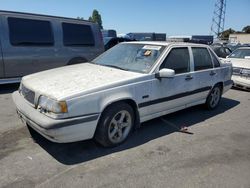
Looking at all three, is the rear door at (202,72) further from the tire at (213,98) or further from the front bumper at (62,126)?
the front bumper at (62,126)

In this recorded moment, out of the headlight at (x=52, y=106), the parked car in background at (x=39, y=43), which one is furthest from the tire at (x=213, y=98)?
the parked car in background at (x=39, y=43)

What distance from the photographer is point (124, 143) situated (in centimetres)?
402

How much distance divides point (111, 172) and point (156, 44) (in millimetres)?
2591

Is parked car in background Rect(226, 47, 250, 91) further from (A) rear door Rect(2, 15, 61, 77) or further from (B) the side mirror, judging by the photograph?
(A) rear door Rect(2, 15, 61, 77)

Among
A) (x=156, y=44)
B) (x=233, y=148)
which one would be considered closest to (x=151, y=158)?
(x=233, y=148)

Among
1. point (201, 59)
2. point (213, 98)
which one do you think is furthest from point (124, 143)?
point (213, 98)

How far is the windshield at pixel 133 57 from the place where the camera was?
4.36 metres

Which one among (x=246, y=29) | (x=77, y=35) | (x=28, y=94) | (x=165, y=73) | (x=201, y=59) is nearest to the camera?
(x=28, y=94)

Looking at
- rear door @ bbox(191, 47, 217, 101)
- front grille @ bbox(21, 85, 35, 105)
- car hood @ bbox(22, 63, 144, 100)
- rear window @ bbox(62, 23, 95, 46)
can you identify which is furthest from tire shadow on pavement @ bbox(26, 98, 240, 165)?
rear window @ bbox(62, 23, 95, 46)

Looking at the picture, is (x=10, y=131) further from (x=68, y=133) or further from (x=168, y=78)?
(x=168, y=78)

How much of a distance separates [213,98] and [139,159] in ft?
10.5

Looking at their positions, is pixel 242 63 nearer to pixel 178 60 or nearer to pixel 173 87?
pixel 178 60

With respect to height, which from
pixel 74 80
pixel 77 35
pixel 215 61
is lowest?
pixel 74 80

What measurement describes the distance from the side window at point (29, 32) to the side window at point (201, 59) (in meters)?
4.16
